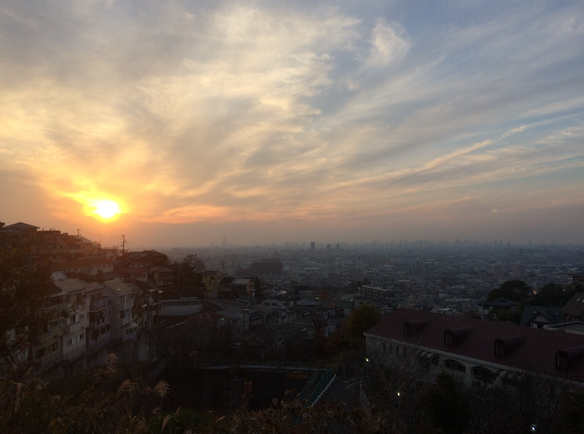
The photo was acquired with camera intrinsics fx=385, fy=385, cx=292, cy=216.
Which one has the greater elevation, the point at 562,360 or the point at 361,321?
the point at 562,360

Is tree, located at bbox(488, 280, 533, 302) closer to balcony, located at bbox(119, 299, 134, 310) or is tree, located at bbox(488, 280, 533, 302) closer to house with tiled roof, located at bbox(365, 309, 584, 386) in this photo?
house with tiled roof, located at bbox(365, 309, 584, 386)

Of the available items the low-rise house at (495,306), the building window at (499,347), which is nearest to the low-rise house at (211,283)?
the low-rise house at (495,306)

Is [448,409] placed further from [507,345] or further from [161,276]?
[161,276]

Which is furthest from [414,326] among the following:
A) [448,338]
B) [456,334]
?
[456,334]

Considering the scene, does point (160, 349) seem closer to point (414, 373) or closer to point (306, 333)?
point (306, 333)

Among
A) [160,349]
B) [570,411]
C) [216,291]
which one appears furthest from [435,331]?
[216,291]
